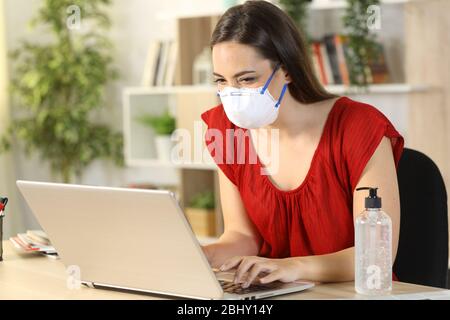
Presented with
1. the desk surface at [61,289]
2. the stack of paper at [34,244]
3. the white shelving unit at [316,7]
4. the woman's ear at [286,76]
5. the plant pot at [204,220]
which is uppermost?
the white shelving unit at [316,7]

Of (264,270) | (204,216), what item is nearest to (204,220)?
(204,216)

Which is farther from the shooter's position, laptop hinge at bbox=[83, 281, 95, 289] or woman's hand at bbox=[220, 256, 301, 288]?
laptop hinge at bbox=[83, 281, 95, 289]

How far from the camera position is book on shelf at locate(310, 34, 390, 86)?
368cm

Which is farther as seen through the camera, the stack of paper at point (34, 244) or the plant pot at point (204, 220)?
the plant pot at point (204, 220)

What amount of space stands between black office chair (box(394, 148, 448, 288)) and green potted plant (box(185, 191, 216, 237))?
2296 millimetres

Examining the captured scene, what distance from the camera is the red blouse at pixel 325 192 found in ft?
6.08

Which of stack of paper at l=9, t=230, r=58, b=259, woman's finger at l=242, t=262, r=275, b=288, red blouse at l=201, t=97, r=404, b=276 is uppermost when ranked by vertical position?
red blouse at l=201, t=97, r=404, b=276

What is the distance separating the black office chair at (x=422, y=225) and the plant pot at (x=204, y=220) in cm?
229

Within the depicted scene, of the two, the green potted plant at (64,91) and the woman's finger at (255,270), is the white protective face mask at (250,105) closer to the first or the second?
the woman's finger at (255,270)

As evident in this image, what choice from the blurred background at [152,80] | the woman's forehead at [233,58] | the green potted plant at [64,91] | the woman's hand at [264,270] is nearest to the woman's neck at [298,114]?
the woman's forehead at [233,58]

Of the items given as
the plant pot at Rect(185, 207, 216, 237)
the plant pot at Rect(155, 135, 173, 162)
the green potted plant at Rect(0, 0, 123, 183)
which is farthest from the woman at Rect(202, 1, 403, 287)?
the green potted plant at Rect(0, 0, 123, 183)

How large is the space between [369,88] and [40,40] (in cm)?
225

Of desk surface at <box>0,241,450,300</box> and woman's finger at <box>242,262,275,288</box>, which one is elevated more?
woman's finger at <box>242,262,275,288</box>

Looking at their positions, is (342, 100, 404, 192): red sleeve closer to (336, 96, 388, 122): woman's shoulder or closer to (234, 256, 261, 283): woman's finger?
(336, 96, 388, 122): woman's shoulder
